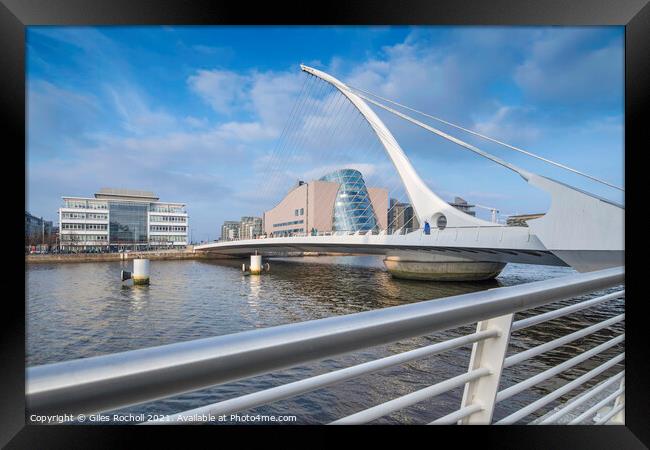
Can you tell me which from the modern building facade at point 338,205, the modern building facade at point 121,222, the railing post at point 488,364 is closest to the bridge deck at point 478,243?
the railing post at point 488,364

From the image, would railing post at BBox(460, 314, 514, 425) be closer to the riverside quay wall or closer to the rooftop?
the riverside quay wall

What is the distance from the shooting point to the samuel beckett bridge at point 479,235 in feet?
34.3

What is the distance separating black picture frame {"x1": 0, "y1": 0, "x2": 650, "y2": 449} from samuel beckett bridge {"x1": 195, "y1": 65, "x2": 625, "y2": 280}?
25.2 ft

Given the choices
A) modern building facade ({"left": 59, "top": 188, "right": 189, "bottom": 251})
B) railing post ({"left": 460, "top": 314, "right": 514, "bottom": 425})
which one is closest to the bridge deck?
railing post ({"left": 460, "top": 314, "right": 514, "bottom": 425})

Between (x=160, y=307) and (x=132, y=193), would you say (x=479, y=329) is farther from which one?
(x=132, y=193)

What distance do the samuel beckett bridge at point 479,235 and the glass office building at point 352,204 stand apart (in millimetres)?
22035

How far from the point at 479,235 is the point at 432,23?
13079mm

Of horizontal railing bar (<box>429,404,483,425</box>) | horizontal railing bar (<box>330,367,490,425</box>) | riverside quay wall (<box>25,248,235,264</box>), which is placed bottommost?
riverside quay wall (<box>25,248,235,264</box>)

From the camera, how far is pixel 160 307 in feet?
35.0

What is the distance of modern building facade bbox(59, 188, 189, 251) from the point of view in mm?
28703

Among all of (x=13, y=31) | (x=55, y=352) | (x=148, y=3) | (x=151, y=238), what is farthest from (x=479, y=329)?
(x=151, y=238)

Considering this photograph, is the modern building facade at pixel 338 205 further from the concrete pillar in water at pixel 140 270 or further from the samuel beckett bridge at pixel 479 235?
the concrete pillar in water at pixel 140 270

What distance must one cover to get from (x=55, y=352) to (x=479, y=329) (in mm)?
7542

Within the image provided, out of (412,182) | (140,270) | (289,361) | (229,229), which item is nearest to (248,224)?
(229,229)
